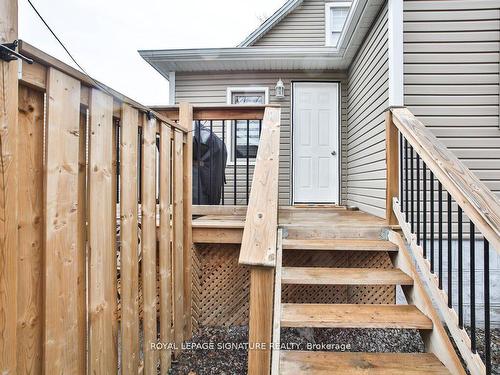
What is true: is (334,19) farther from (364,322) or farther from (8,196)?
(8,196)

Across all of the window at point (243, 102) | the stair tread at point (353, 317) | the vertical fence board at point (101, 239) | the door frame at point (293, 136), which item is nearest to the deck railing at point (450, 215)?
the stair tread at point (353, 317)

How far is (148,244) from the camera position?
1.65 metres

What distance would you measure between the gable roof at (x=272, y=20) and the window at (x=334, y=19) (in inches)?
25.0

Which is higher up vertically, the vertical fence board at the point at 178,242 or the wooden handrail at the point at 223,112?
the wooden handrail at the point at 223,112

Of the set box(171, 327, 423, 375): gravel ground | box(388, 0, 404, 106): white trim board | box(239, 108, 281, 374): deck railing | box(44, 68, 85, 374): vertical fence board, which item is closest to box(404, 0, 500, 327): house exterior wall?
box(388, 0, 404, 106): white trim board

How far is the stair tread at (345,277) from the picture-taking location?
6.50ft

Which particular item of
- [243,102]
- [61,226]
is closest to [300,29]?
[243,102]

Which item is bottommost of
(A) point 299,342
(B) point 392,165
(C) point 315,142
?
(A) point 299,342

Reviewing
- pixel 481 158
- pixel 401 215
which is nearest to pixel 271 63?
pixel 481 158

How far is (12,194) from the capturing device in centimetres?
79

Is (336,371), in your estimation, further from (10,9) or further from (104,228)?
(10,9)

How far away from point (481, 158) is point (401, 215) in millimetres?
1465

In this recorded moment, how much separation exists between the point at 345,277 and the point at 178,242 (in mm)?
1116

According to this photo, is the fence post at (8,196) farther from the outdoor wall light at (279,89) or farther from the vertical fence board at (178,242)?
the outdoor wall light at (279,89)
